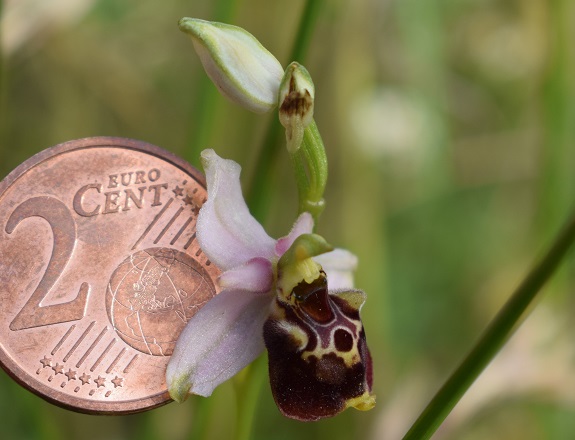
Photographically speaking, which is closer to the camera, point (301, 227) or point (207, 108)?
point (301, 227)

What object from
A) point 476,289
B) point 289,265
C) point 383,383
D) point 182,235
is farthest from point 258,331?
point 476,289

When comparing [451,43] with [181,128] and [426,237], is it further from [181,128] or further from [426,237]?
[181,128]

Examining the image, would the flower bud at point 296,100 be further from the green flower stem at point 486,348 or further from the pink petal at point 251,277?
the green flower stem at point 486,348

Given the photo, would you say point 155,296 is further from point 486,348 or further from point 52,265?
point 486,348

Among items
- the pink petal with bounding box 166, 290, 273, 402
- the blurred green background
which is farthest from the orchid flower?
the blurred green background

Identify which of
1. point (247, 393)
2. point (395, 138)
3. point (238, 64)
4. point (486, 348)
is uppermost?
point (238, 64)

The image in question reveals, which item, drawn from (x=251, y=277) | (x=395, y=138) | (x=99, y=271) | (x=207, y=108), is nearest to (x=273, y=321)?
(x=251, y=277)
